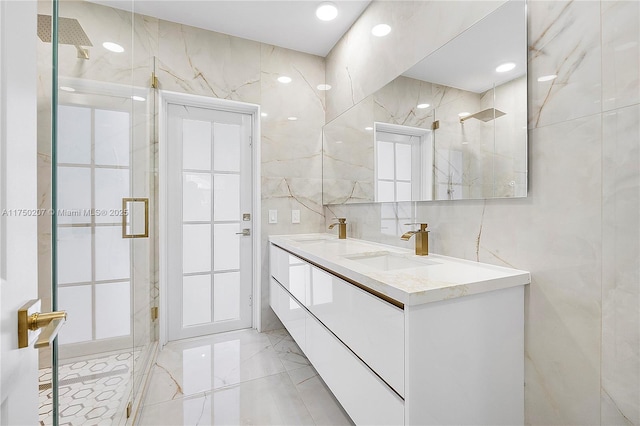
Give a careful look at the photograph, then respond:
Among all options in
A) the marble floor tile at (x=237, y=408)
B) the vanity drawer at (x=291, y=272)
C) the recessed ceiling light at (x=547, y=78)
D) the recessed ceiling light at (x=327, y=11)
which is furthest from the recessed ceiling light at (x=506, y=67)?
the marble floor tile at (x=237, y=408)

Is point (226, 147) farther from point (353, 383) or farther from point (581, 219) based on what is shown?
point (581, 219)

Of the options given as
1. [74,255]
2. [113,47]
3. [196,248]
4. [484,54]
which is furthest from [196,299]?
[484,54]

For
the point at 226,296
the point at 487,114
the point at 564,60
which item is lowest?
the point at 226,296

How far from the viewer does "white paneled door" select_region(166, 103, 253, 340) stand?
2.38m

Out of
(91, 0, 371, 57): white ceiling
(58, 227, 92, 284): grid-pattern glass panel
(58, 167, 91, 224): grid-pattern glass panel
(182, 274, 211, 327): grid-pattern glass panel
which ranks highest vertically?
(91, 0, 371, 57): white ceiling

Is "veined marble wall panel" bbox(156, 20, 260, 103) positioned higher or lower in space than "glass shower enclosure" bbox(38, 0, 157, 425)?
higher

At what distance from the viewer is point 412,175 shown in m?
1.66

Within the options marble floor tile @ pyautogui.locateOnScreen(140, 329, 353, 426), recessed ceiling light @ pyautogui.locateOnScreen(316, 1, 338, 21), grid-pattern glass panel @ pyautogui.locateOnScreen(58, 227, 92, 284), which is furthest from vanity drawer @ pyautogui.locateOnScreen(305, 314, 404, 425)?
recessed ceiling light @ pyautogui.locateOnScreen(316, 1, 338, 21)

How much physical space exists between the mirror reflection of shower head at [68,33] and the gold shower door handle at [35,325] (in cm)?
53

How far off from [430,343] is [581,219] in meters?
0.64

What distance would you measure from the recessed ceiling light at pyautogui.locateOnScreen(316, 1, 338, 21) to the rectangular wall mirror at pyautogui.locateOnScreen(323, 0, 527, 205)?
0.68m

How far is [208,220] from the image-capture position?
2.48 m

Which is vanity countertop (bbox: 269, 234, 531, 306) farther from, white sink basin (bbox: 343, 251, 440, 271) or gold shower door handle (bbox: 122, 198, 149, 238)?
gold shower door handle (bbox: 122, 198, 149, 238)

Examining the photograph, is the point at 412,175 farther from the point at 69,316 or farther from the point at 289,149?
the point at 69,316
